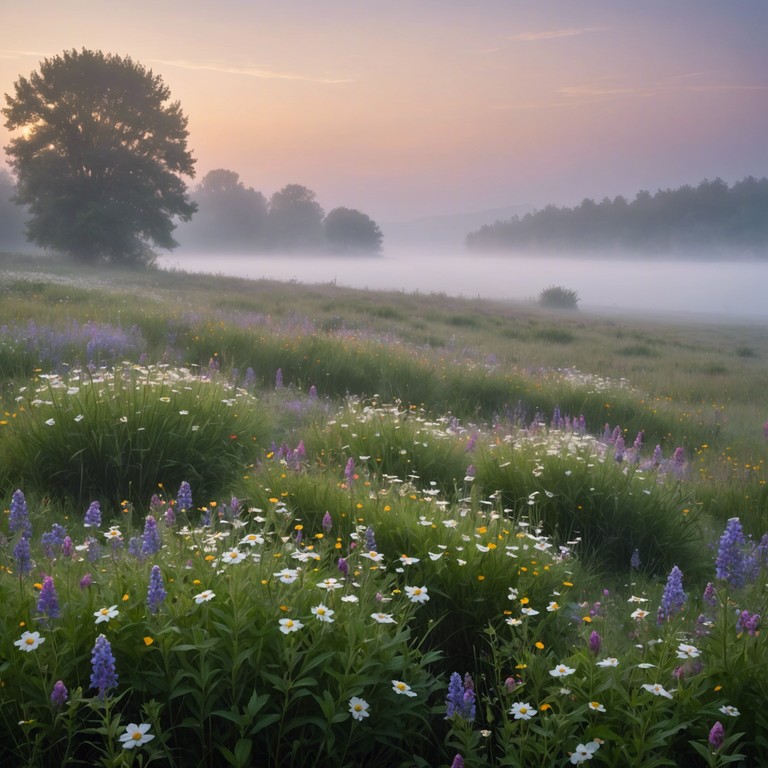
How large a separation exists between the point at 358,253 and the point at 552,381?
110 m

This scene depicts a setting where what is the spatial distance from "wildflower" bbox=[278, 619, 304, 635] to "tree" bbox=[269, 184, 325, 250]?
4634 inches

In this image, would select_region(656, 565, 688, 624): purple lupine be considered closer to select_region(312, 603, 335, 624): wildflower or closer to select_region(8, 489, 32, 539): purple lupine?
select_region(312, 603, 335, 624): wildflower

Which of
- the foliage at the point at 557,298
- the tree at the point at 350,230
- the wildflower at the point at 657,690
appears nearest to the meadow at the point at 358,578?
the wildflower at the point at 657,690

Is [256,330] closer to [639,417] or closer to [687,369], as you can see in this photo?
[639,417]

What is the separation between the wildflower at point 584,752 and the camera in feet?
8.27

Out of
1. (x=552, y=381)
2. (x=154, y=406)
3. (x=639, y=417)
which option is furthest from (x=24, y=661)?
(x=552, y=381)

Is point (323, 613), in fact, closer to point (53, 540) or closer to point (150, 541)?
point (150, 541)

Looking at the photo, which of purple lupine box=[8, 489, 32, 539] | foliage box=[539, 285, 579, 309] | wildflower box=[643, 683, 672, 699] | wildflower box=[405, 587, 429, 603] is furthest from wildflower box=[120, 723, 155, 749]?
foliage box=[539, 285, 579, 309]

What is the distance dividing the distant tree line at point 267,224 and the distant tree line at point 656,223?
34.8 meters

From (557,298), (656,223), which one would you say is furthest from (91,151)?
(656,223)

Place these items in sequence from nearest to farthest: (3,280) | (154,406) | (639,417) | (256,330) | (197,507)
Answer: (197,507)
(154,406)
(639,417)
(256,330)
(3,280)

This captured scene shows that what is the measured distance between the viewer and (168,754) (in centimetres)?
257

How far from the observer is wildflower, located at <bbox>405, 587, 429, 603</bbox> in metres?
3.24

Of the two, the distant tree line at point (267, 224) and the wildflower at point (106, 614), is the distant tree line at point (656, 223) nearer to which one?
the distant tree line at point (267, 224)
